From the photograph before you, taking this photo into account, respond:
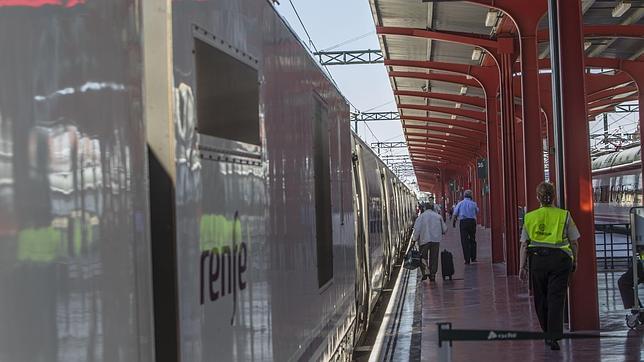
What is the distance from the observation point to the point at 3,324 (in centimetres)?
170

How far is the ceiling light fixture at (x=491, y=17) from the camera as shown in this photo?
18.3 meters

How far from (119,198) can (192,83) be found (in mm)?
708

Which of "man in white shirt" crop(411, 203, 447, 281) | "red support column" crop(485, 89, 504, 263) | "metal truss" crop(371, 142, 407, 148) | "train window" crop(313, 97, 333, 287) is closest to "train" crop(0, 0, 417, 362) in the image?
"train window" crop(313, 97, 333, 287)

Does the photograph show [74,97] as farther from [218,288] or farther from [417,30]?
[417,30]

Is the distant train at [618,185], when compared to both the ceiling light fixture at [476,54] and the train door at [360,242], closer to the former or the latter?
the ceiling light fixture at [476,54]

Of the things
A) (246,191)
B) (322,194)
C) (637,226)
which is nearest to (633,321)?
(637,226)

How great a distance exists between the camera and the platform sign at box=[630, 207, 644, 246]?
10.8m

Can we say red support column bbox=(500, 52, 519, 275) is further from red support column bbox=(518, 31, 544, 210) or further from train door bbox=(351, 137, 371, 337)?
train door bbox=(351, 137, 371, 337)

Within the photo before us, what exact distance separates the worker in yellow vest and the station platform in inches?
29.4

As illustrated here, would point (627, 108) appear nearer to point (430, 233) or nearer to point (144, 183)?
point (430, 233)

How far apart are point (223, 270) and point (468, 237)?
19586 mm

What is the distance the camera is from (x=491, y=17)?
18.7 metres

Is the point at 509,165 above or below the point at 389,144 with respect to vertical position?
below

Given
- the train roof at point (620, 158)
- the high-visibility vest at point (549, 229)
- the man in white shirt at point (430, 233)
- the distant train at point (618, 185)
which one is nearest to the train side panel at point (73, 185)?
the high-visibility vest at point (549, 229)
